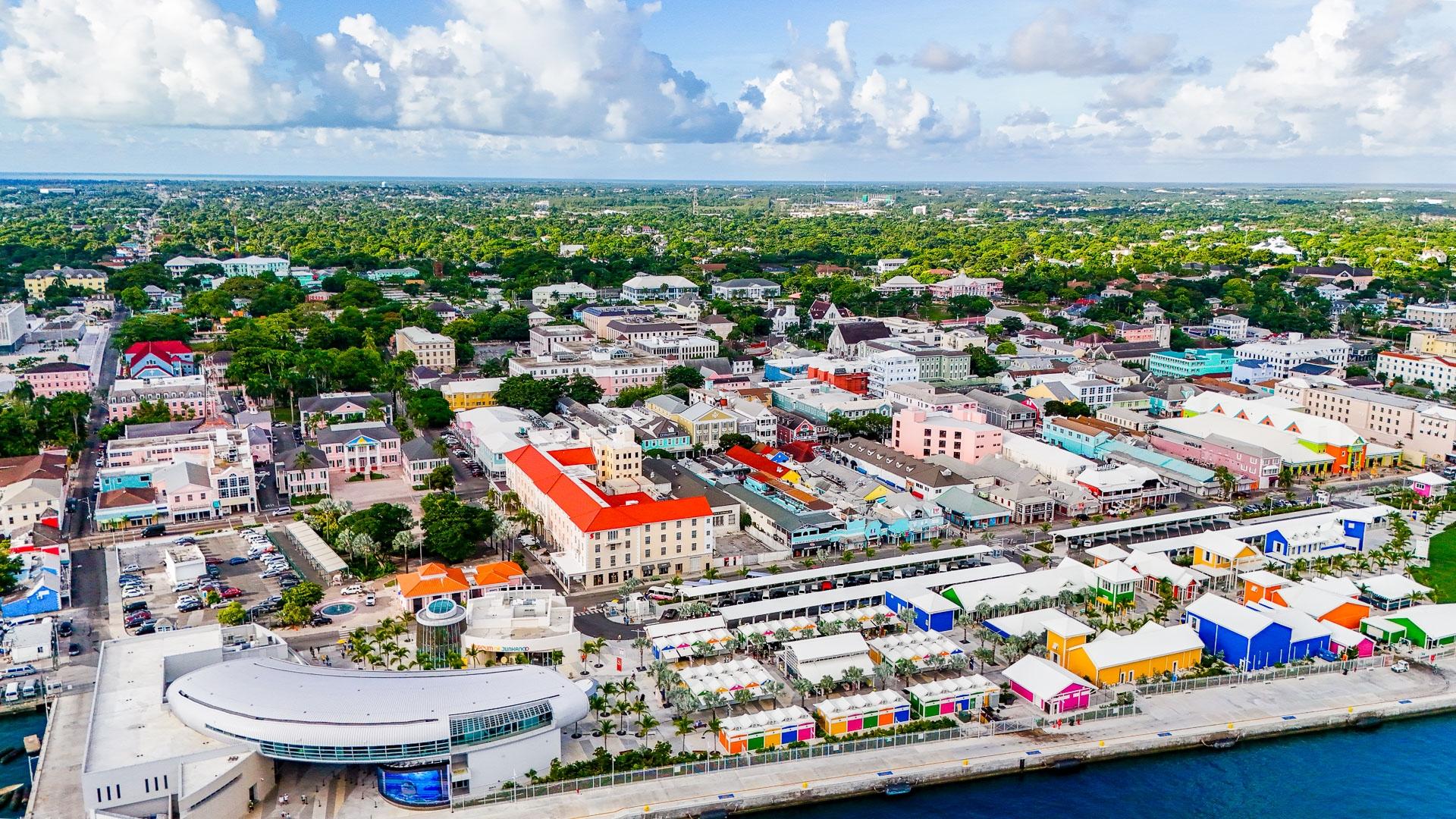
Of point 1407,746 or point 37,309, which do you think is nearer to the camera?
point 1407,746

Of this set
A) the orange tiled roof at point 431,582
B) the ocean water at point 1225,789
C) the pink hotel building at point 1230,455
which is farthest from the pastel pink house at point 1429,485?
the orange tiled roof at point 431,582

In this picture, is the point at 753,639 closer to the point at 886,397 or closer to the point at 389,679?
the point at 389,679

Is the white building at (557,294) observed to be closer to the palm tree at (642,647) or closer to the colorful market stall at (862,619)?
the colorful market stall at (862,619)

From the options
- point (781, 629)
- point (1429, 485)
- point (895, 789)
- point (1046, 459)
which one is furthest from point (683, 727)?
point (1429, 485)

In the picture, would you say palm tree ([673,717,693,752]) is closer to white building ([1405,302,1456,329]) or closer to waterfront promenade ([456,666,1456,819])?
waterfront promenade ([456,666,1456,819])

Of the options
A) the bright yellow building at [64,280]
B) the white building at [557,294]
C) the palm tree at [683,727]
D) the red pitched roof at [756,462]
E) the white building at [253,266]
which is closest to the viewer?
the palm tree at [683,727]

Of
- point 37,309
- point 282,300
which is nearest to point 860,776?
point 282,300
